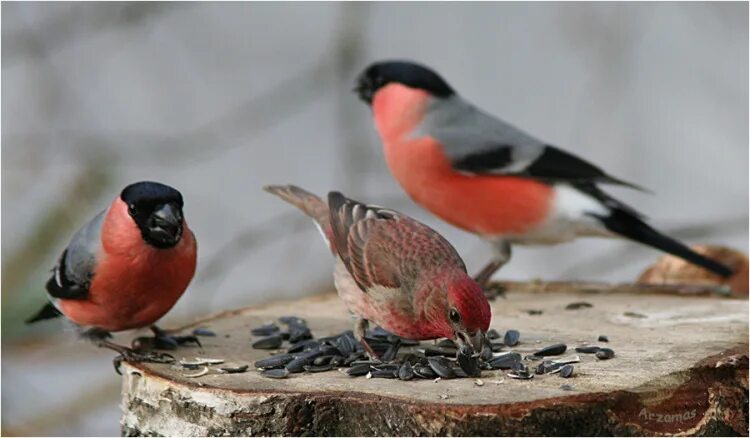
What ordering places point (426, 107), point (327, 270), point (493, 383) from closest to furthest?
point (493, 383)
point (426, 107)
point (327, 270)

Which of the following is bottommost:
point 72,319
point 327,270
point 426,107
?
point 327,270

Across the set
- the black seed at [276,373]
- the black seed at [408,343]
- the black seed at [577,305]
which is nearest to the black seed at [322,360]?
the black seed at [276,373]

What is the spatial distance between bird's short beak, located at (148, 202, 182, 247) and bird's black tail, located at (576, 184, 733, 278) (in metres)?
2.04

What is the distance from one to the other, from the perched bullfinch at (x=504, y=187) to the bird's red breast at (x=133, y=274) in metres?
1.52

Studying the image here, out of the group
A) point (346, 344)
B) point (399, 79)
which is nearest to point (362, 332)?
point (346, 344)

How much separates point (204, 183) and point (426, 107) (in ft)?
9.34

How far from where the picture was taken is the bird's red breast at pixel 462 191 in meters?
4.53

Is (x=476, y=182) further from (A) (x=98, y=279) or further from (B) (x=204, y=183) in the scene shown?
(B) (x=204, y=183)

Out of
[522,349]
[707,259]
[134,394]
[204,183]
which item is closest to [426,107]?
[707,259]

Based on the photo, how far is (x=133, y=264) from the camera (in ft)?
10.5

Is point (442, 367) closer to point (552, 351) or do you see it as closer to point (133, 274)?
A: point (552, 351)

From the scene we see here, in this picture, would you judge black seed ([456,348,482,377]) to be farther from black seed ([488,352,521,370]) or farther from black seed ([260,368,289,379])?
black seed ([260,368,289,379])

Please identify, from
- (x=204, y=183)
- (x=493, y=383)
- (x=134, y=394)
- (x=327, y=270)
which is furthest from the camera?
(x=204, y=183)

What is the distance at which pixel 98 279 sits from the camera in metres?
3.24
